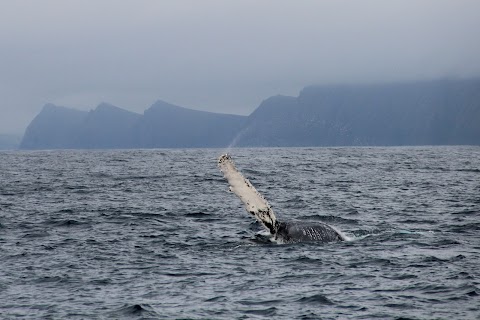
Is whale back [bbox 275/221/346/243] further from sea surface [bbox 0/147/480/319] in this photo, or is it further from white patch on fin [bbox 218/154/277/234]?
sea surface [bbox 0/147/480/319]

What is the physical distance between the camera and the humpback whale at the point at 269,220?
15586 millimetres

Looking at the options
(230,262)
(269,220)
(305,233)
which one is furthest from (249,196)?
(230,262)

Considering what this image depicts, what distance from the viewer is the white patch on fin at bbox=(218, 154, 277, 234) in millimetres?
15562

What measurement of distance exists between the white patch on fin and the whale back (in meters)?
0.28

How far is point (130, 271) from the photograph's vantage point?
42.6ft

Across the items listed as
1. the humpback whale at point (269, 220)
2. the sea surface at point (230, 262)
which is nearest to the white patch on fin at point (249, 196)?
the humpback whale at point (269, 220)

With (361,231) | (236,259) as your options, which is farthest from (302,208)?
(236,259)

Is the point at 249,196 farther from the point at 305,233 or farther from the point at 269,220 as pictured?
the point at 305,233

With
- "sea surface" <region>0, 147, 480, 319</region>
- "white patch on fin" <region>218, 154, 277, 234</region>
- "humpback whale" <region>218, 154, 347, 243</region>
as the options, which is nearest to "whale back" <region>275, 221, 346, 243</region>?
"humpback whale" <region>218, 154, 347, 243</region>

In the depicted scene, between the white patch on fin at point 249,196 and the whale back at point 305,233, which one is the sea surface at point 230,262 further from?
the white patch on fin at point 249,196

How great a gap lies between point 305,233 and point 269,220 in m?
0.83

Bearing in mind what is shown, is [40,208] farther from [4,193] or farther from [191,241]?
[191,241]

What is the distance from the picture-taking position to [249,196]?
15617 millimetres

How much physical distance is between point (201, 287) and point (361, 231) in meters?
6.78
